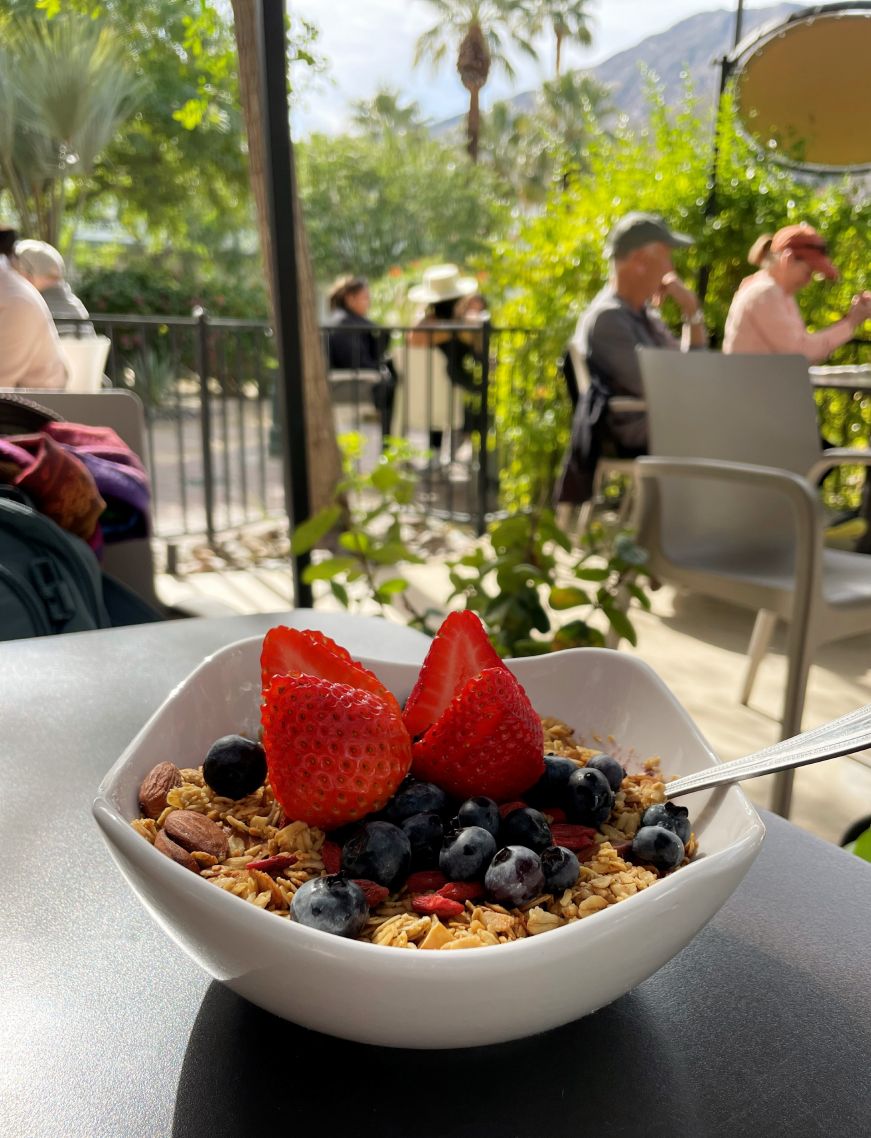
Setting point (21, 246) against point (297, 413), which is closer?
point (297, 413)

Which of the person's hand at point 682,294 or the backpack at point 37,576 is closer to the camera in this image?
the backpack at point 37,576

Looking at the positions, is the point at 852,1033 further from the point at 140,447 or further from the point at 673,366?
the point at 673,366

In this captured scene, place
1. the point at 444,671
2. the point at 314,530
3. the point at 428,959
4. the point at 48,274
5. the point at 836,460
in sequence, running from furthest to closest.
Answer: the point at 48,274
the point at 836,460
the point at 314,530
the point at 444,671
the point at 428,959

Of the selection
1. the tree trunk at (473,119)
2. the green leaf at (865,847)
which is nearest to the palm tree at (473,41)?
the tree trunk at (473,119)

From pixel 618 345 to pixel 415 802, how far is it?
3382 mm

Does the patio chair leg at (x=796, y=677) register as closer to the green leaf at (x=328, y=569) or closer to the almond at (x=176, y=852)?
the green leaf at (x=328, y=569)

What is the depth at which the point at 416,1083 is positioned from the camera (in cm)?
35

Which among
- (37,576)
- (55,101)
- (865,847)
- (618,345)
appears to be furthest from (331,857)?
(618,345)

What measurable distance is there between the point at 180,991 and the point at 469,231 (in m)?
19.3

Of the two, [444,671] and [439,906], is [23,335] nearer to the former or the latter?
[444,671]

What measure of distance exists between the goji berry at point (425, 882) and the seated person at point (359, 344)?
5.43 meters

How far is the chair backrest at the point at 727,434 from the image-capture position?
7.18 ft

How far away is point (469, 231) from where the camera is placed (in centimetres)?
1828

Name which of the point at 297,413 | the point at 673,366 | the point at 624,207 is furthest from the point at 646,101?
the point at 297,413
